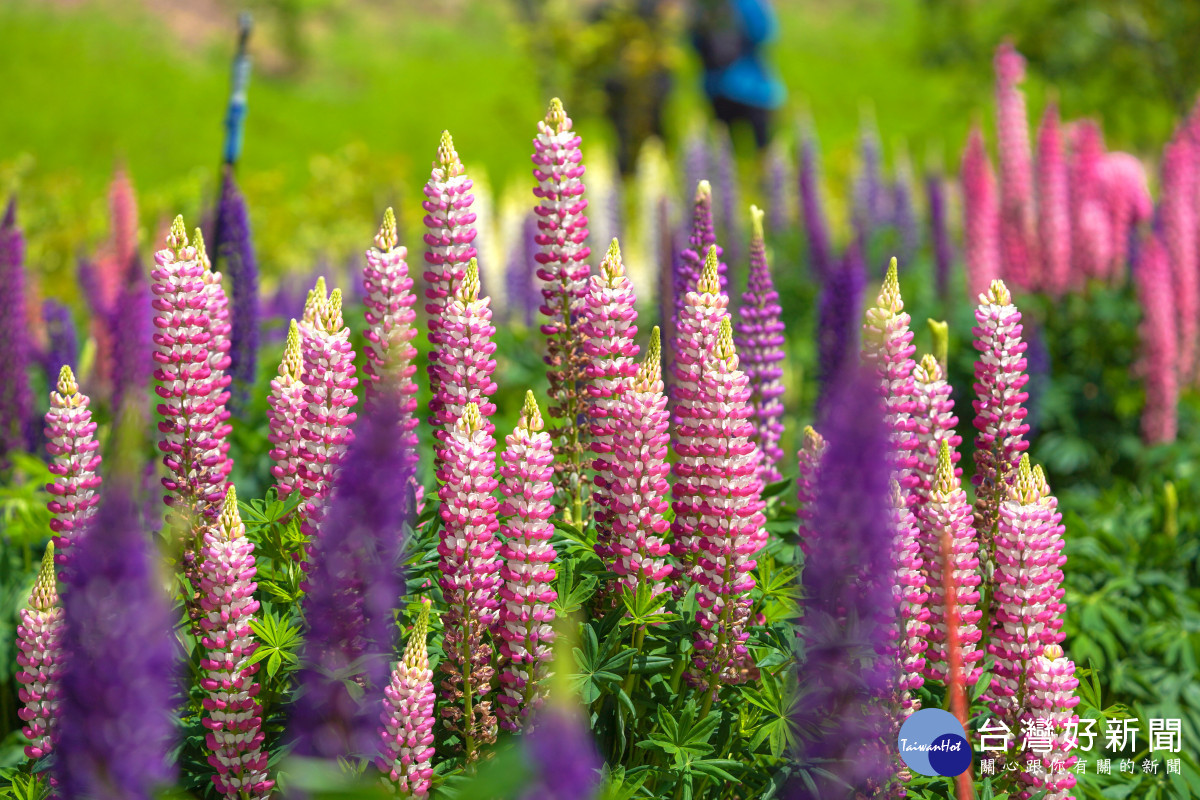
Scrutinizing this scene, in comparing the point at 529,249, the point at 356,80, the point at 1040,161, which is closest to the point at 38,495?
the point at 529,249

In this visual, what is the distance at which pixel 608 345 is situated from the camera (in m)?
2.01

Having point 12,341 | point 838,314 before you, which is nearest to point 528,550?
point 838,314

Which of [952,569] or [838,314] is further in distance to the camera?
[838,314]

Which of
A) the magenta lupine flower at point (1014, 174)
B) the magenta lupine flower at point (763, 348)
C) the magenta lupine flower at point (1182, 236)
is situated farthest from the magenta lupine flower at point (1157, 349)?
the magenta lupine flower at point (763, 348)

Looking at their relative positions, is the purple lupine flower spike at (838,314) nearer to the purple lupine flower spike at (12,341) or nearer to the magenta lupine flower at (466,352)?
the magenta lupine flower at (466,352)

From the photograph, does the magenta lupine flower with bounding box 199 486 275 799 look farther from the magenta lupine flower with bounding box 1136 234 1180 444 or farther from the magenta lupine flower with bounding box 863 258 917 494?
the magenta lupine flower with bounding box 1136 234 1180 444

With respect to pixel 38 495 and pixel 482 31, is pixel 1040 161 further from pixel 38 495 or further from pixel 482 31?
pixel 482 31

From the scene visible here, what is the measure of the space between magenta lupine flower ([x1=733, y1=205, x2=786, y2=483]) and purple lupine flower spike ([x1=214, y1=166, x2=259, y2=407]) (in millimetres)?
1732

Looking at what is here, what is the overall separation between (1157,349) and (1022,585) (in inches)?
150

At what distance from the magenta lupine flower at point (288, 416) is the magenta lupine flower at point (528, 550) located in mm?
443

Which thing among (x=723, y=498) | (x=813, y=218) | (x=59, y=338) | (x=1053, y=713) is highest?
(x=813, y=218)

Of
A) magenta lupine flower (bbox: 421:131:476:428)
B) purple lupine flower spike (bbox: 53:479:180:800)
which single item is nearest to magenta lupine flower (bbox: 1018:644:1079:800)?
magenta lupine flower (bbox: 421:131:476:428)

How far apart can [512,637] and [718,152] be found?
7156 mm

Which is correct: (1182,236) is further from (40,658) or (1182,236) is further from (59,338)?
(40,658)
